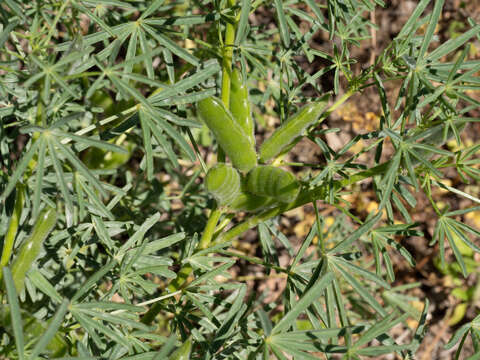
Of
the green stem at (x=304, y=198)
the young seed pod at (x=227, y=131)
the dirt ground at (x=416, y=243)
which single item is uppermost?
the young seed pod at (x=227, y=131)

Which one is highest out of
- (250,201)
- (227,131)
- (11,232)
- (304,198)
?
(11,232)

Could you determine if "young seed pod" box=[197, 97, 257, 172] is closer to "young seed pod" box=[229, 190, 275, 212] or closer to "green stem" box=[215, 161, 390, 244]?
"young seed pod" box=[229, 190, 275, 212]

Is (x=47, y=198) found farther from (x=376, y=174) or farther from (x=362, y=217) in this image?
(x=362, y=217)

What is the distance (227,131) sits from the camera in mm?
1657

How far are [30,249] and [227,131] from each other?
708mm

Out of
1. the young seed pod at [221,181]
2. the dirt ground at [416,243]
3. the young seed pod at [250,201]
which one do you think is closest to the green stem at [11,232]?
the young seed pod at [221,181]

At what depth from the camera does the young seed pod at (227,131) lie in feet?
5.37

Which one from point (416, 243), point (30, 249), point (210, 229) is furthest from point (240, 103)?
point (416, 243)

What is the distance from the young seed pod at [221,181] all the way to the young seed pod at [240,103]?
0.18 meters

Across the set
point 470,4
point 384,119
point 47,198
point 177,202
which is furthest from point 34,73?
point 470,4

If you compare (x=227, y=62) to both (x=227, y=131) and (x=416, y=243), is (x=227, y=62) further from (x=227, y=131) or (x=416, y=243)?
(x=416, y=243)

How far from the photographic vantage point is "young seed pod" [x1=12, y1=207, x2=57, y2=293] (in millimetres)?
1524

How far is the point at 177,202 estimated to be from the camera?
3.77 metres

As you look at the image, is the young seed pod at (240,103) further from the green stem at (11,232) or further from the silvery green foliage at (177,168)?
the green stem at (11,232)
